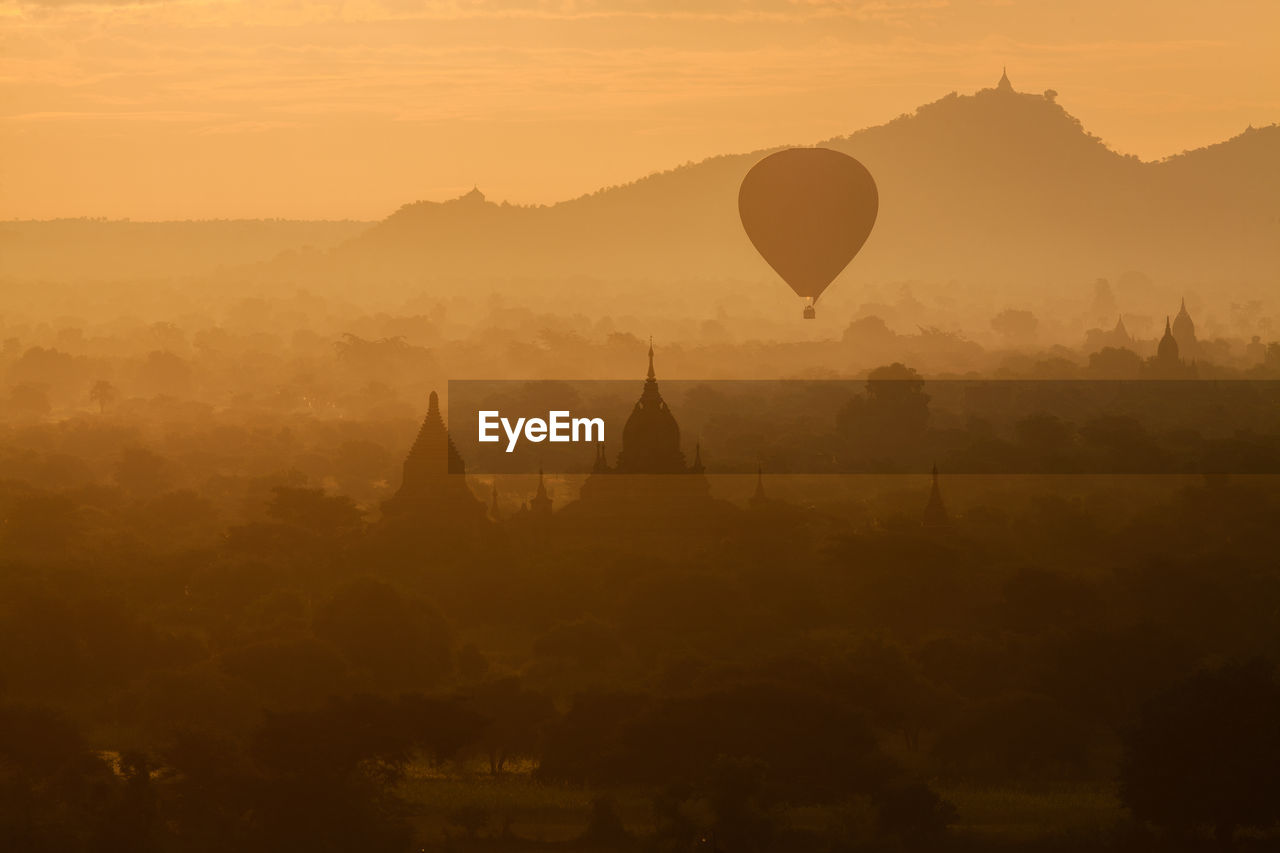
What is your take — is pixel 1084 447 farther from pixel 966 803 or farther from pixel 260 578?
pixel 966 803

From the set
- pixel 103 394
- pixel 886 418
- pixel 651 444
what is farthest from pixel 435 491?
pixel 103 394

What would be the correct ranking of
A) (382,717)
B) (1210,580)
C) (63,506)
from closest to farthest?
(382,717) → (1210,580) → (63,506)

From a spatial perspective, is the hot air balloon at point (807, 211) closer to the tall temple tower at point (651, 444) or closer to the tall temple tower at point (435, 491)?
the tall temple tower at point (651, 444)

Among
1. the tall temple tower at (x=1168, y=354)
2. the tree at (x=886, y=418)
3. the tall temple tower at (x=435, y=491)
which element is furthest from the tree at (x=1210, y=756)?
the tall temple tower at (x=1168, y=354)

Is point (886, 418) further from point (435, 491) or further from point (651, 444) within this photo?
point (435, 491)

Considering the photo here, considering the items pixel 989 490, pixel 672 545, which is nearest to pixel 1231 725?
→ pixel 672 545

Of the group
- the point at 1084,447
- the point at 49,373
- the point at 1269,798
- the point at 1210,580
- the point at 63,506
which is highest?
the point at 49,373
